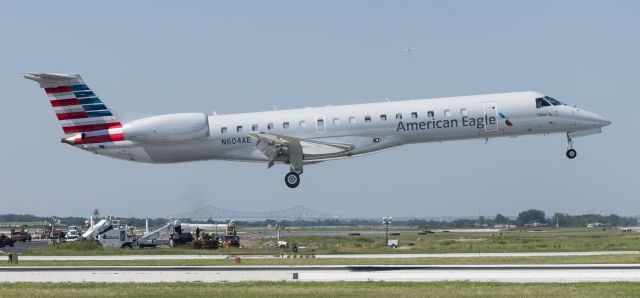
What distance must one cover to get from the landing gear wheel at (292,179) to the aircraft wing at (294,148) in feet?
1.81

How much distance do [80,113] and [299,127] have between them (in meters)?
10.8

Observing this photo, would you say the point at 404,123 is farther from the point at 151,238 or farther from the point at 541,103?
the point at 151,238

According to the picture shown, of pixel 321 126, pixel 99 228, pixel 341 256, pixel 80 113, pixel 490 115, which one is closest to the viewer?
pixel 490 115

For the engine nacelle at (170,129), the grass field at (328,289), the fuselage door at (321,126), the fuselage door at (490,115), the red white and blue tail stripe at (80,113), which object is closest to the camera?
the grass field at (328,289)

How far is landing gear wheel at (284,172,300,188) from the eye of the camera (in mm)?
49125

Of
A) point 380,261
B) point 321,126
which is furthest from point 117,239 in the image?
point 380,261

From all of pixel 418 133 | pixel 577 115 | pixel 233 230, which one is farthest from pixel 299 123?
pixel 233 230

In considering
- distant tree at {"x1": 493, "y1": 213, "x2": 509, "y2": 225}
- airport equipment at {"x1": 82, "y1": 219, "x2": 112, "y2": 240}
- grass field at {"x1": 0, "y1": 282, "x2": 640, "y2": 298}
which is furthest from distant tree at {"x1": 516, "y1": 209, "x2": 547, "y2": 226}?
grass field at {"x1": 0, "y1": 282, "x2": 640, "y2": 298}

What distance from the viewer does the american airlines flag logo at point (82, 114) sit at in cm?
4928

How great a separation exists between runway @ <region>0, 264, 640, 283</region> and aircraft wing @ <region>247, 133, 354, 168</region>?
6.37m

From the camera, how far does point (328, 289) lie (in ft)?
108

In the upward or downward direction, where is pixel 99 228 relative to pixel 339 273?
upward

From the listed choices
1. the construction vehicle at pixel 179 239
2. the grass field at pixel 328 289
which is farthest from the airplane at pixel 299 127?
the construction vehicle at pixel 179 239

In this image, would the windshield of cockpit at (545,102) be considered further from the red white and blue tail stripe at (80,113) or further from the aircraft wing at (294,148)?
the red white and blue tail stripe at (80,113)
